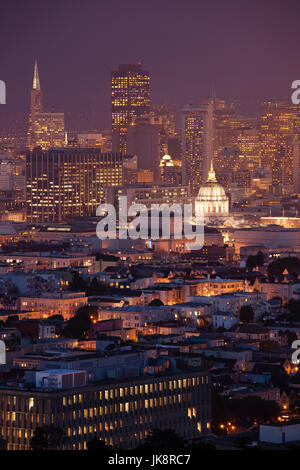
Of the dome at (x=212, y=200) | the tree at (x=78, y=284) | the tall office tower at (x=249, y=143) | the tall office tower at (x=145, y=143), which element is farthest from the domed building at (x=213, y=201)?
the tree at (x=78, y=284)

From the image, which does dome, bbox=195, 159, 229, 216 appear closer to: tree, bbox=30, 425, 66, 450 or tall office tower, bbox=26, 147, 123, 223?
tall office tower, bbox=26, 147, 123, 223

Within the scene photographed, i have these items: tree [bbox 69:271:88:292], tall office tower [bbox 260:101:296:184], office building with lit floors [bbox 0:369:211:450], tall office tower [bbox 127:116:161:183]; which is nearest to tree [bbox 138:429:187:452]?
office building with lit floors [bbox 0:369:211:450]

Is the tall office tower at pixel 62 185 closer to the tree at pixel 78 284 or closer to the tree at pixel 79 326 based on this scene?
the tree at pixel 78 284

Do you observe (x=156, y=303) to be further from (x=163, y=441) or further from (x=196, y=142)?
(x=196, y=142)

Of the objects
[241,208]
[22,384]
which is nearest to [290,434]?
[22,384]

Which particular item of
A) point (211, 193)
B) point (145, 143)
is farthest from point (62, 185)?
point (145, 143)
